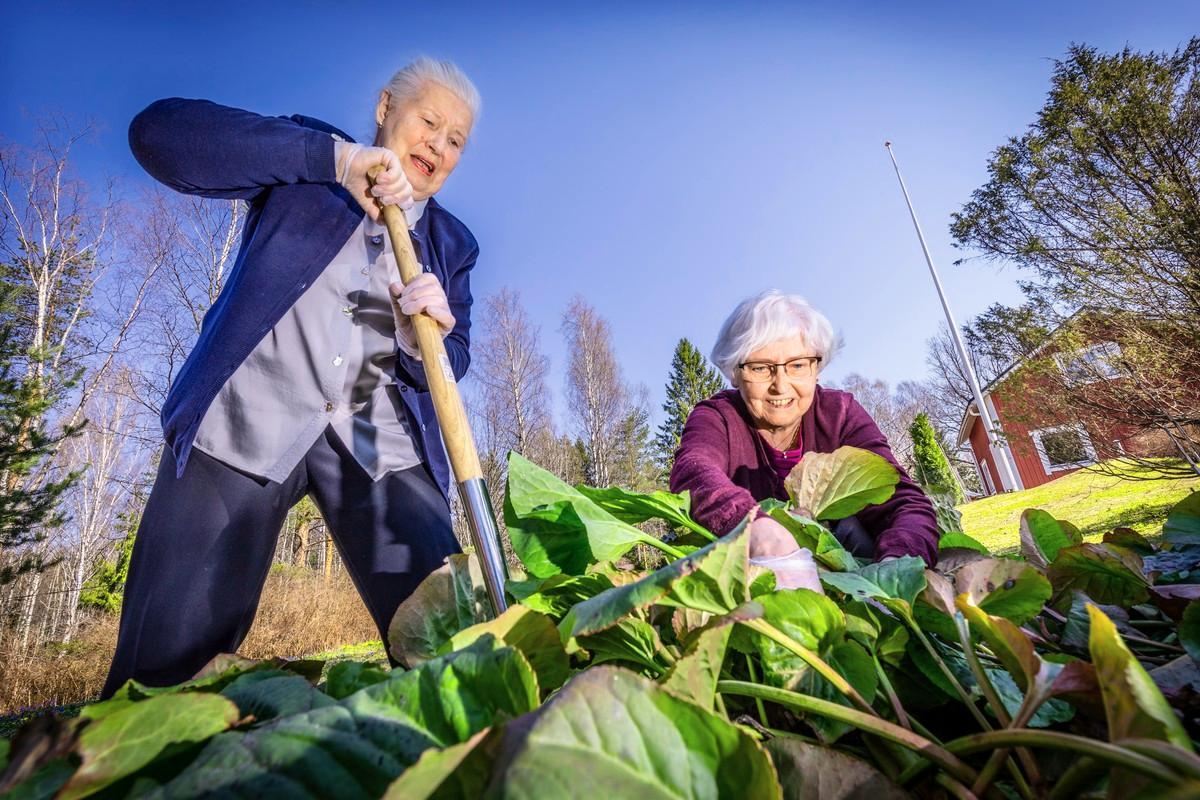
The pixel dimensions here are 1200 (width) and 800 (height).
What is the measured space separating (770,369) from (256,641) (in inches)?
513

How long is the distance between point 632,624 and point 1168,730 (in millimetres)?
276

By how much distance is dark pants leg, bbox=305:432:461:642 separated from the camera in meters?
1.34

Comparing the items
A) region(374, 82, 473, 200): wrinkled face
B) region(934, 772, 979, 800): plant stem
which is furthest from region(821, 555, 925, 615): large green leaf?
region(374, 82, 473, 200): wrinkled face

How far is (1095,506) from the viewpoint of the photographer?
33.3ft

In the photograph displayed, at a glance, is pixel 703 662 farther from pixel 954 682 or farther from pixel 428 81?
pixel 428 81

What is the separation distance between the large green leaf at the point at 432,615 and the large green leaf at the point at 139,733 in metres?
0.23

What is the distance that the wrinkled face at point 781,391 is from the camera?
1.80 metres

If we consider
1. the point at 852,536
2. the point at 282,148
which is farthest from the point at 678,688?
the point at 282,148

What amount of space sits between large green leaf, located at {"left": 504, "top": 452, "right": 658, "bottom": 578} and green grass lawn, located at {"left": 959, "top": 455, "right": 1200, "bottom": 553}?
23.1 feet

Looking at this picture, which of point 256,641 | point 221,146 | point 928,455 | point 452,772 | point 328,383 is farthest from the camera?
point 928,455

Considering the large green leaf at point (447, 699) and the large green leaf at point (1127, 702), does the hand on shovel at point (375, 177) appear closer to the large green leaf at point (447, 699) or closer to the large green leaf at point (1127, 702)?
the large green leaf at point (447, 699)

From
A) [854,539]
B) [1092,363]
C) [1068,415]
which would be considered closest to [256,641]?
[854,539]

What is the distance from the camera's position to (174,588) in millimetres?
1126

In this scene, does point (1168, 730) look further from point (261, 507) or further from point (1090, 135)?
Answer: point (1090, 135)
